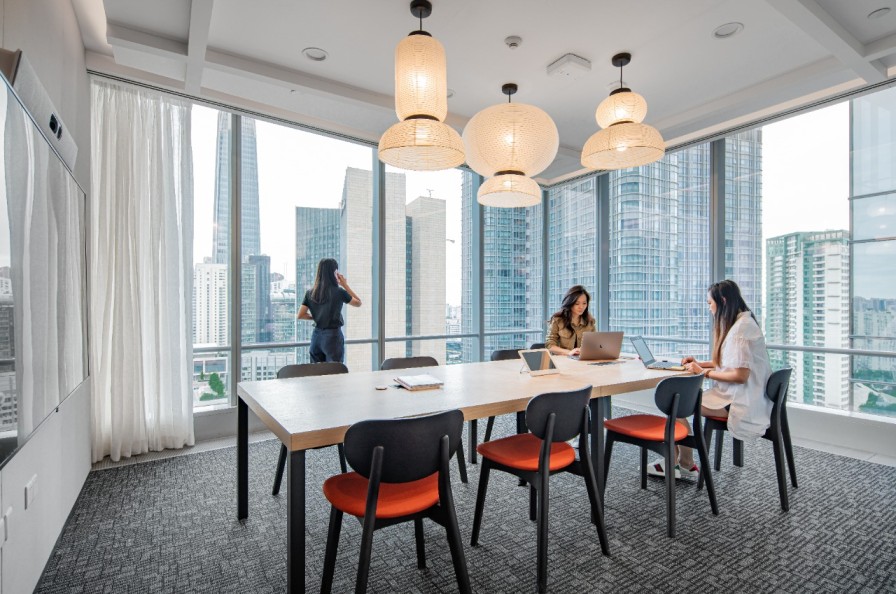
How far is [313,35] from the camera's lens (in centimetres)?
291

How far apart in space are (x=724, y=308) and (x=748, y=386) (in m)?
0.50

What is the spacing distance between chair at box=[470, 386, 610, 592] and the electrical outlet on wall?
6.10 feet

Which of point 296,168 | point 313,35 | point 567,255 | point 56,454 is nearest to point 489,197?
point 313,35

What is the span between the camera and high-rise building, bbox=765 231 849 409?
3.92 metres

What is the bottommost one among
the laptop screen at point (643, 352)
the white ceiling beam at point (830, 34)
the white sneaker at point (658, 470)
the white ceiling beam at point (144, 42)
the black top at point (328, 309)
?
the white sneaker at point (658, 470)

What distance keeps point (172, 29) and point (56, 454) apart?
97.8 inches

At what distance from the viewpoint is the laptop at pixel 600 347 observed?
3275 mm

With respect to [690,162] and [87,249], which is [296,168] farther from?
[690,162]

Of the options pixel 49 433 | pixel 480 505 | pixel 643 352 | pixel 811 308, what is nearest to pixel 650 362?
pixel 643 352

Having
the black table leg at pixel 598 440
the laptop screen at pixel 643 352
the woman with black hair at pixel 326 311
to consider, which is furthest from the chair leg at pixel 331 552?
the woman with black hair at pixel 326 311

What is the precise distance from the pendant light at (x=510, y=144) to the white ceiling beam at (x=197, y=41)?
60.0 inches

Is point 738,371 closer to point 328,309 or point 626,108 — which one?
point 626,108

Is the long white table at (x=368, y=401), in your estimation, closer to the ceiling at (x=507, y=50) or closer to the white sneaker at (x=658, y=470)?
the white sneaker at (x=658, y=470)

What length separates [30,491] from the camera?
71.1 inches
